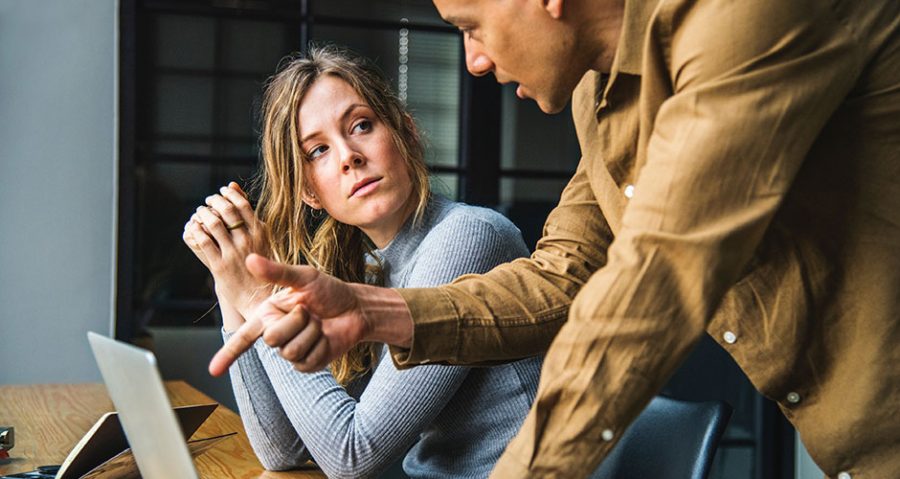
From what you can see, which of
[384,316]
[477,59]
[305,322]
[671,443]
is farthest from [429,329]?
[671,443]

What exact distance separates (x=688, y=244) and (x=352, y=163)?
106 cm

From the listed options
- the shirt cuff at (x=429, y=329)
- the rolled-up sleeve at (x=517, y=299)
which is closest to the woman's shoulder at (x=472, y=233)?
the rolled-up sleeve at (x=517, y=299)

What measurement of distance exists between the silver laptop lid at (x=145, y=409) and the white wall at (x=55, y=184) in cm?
268

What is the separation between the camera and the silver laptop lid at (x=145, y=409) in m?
0.84

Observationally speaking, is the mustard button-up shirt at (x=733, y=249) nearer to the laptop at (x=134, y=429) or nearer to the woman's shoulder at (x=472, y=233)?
the laptop at (x=134, y=429)

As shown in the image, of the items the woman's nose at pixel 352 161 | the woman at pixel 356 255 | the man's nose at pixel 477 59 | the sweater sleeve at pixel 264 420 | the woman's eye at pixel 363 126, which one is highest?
the man's nose at pixel 477 59

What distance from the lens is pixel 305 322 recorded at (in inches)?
41.9

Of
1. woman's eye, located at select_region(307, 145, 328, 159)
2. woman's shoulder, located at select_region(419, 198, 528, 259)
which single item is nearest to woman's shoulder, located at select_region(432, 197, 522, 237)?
woman's shoulder, located at select_region(419, 198, 528, 259)

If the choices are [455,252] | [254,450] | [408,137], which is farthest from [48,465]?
[408,137]

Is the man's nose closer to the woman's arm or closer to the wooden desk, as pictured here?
the woman's arm

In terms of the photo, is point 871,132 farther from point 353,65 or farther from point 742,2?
point 353,65

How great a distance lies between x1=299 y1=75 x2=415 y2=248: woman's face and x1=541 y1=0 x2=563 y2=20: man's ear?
32.6 inches

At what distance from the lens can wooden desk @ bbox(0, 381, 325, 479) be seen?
163 cm

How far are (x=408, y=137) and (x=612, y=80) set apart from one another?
91 centimetres
